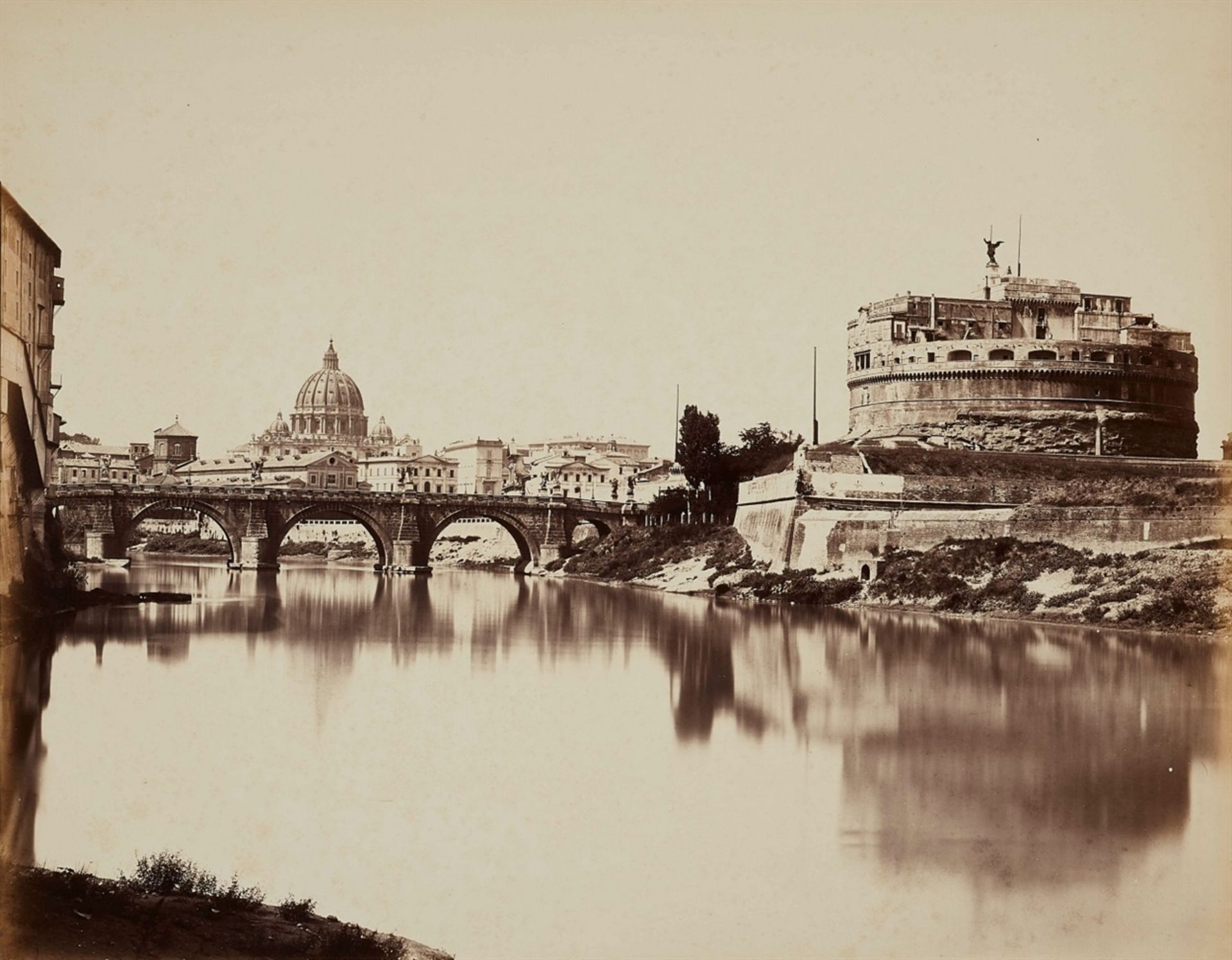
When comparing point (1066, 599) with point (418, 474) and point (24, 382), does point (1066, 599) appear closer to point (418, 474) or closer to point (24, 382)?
point (24, 382)

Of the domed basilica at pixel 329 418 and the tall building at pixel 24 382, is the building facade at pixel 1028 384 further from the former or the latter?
the domed basilica at pixel 329 418

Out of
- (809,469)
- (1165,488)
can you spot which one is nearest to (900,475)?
(809,469)

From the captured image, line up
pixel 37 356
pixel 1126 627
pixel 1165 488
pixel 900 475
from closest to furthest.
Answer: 1. pixel 37 356
2. pixel 1126 627
3. pixel 1165 488
4. pixel 900 475

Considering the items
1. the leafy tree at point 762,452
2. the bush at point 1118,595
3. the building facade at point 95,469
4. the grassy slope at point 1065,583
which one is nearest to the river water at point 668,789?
the grassy slope at point 1065,583

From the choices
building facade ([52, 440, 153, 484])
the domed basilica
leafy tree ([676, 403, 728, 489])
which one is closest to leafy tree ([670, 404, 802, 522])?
leafy tree ([676, 403, 728, 489])

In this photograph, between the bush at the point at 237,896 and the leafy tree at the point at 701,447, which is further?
the leafy tree at the point at 701,447

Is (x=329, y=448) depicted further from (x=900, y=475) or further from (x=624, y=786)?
(x=624, y=786)
